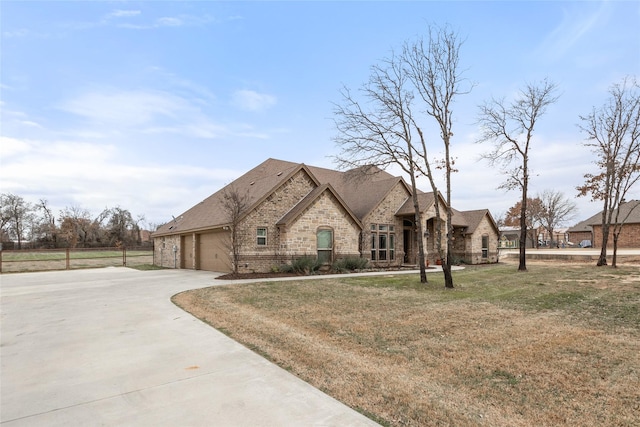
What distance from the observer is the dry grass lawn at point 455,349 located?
3533 millimetres

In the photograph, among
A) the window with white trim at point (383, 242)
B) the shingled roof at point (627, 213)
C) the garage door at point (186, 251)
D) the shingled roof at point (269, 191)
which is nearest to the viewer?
the shingled roof at point (269, 191)

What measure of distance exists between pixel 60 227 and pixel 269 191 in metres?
56.7

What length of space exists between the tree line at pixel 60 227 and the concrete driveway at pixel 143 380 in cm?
5490

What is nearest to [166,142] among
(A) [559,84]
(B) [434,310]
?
(B) [434,310]

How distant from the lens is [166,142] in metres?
19.7

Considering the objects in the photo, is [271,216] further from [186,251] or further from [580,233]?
[580,233]

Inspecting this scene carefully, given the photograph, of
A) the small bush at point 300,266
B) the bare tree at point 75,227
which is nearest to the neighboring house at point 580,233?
the small bush at point 300,266

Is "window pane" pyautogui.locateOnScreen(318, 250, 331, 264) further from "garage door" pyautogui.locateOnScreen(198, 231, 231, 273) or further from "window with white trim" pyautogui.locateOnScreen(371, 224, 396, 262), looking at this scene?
"garage door" pyautogui.locateOnScreen(198, 231, 231, 273)

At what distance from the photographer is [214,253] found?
20.1 metres

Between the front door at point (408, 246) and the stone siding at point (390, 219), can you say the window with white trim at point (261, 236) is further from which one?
the front door at point (408, 246)

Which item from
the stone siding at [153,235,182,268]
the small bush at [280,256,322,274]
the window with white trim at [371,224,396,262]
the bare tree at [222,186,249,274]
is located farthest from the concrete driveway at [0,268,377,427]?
the stone siding at [153,235,182,268]

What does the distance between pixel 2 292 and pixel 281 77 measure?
14.5 meters

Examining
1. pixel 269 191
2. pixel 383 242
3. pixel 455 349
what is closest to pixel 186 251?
pixel 269 191

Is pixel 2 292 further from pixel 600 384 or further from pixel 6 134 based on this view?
pixel 600 384
